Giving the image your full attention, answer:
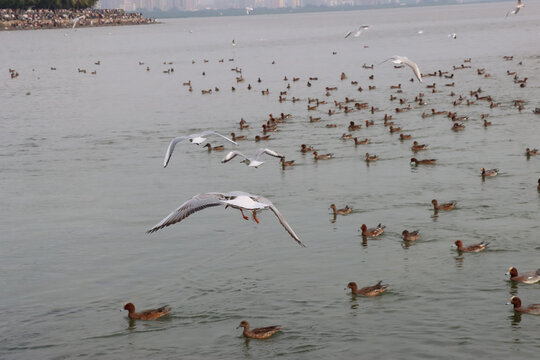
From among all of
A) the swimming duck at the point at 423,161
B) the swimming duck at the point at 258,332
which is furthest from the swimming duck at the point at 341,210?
the swimming duck at the point at 258,332

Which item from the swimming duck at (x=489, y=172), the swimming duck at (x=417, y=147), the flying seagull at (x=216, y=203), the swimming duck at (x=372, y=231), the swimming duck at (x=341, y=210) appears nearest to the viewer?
the flying seagull at (x=216, y=203)

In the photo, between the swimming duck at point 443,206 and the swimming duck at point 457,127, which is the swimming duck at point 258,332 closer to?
the swimming duck at point 443,206

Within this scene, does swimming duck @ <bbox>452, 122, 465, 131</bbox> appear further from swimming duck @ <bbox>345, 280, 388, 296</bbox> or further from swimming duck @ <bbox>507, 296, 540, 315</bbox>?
swimming duck @ <bbox>507, 296, 540, 315</bbox>

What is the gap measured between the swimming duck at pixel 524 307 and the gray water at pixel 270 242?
0.18m

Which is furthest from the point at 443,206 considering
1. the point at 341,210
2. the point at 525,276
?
the point at 525,276

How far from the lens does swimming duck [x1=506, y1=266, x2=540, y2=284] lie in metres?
17.2

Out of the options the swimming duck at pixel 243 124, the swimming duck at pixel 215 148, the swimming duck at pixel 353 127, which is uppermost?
the swimming duck at pixel 353 127

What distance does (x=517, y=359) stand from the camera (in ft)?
46.9

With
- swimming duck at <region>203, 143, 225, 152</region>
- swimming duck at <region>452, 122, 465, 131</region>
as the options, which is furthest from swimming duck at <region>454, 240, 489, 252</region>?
swimming duck at <region>452, 122, 465, 131</region>

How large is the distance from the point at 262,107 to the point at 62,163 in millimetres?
17061

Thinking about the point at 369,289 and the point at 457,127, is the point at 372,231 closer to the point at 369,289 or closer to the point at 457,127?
the point at 369,289

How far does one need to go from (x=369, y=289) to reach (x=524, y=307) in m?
3.24

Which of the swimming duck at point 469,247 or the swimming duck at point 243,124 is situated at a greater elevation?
the swimming duck at point 243,124

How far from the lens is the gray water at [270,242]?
1567 cm
